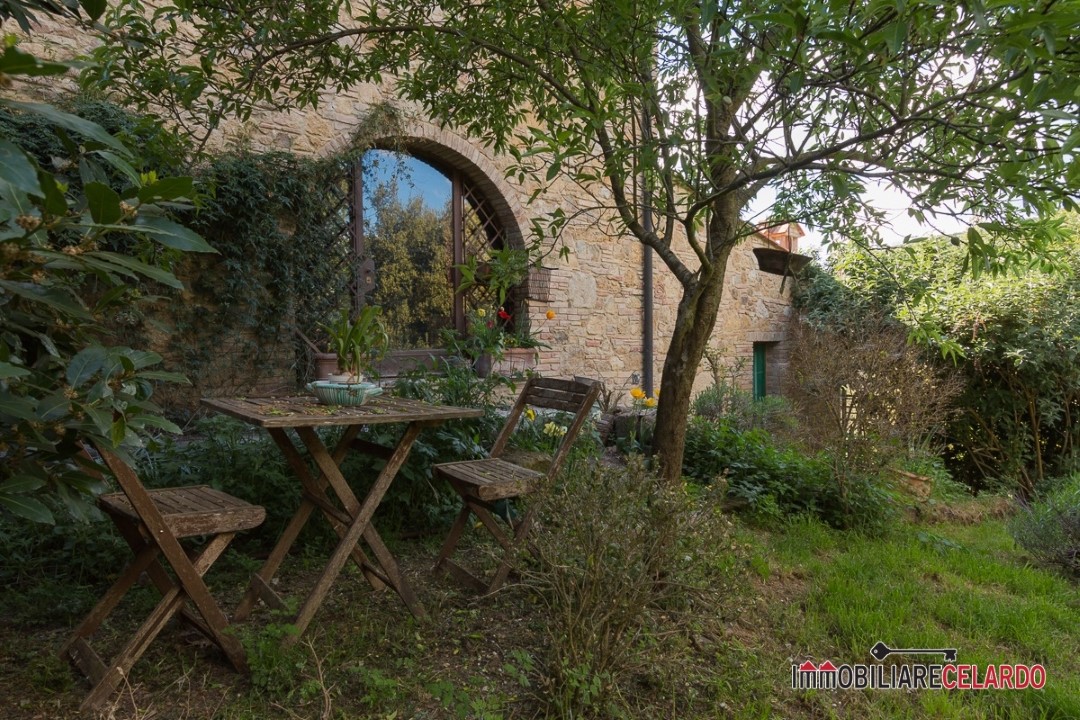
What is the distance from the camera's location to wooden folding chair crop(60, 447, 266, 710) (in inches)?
78.2

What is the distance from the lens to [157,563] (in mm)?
A: 2283

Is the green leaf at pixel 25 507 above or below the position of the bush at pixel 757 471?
above

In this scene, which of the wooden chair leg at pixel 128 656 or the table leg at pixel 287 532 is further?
the table leg at pixel 287 532

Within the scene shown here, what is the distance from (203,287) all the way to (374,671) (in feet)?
13.2

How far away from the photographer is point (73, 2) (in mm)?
1406

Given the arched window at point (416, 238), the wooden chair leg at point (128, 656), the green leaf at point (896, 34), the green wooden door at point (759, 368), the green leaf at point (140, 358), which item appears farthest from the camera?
the green wooden door at point (759, 368)

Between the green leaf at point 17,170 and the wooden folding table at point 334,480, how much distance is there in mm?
1350

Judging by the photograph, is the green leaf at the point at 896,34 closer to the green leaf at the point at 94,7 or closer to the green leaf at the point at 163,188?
the green leaf at the point at 163,188

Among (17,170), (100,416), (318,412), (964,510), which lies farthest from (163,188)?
(964,510)

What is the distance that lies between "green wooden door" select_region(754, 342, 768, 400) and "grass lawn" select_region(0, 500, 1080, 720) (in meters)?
7.62

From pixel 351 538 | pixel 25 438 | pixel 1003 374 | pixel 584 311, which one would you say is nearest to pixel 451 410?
pixel 351 538

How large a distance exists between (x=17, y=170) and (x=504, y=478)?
2.19m

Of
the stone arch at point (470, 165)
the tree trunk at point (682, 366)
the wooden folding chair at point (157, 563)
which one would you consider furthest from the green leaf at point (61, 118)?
the stone arch at point (470, 165)

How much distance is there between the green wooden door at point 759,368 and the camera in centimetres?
1094
